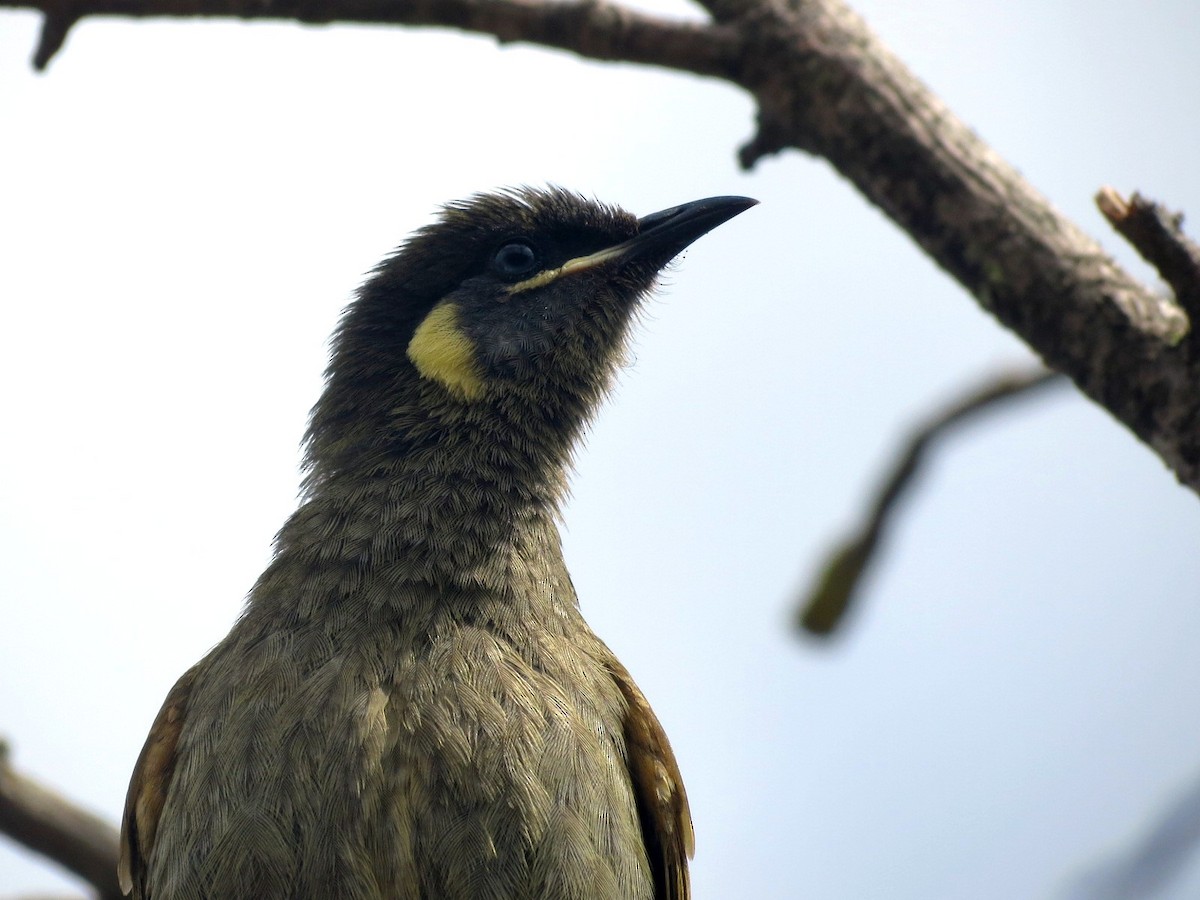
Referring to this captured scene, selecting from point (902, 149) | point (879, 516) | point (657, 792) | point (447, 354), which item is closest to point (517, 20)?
point (447, 354)

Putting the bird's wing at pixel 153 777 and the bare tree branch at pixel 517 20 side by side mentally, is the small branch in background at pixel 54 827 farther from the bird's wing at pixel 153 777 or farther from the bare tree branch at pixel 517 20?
the bare tree branch at pixel 517 20

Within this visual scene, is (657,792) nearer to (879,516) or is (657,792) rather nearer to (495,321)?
A: (495,321)

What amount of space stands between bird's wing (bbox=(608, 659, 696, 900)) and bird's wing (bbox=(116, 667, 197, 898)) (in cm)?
145

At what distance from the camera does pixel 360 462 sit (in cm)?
463

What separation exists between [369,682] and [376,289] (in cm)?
197

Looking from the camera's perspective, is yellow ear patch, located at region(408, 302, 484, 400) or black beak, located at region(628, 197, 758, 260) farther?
black beak, located at region(628, 197, 758, 260)

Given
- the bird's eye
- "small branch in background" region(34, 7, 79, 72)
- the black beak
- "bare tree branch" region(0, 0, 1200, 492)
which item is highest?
"bare tree branch" region(0, 0, 1200, 492)

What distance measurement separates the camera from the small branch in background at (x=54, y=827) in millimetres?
5477

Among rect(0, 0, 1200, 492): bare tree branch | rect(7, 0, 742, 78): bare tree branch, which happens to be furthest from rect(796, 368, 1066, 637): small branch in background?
rect(7, 0, 742, 78): bare tree branch

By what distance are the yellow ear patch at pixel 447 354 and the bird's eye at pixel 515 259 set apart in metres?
0.28

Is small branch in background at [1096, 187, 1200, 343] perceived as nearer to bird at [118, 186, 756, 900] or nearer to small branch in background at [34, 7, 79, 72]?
bird at [118, 186, 756, 900]

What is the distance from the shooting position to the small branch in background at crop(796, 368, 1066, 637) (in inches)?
247

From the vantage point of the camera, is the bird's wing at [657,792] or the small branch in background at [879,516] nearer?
the bird's wing at [657,792]

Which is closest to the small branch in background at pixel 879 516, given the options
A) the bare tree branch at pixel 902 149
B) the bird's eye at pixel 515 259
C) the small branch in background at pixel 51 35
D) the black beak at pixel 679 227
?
the bare tree branch at pixel 902 149
